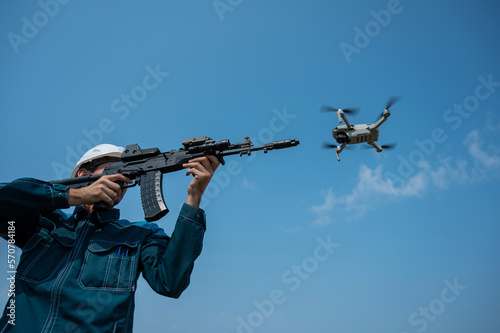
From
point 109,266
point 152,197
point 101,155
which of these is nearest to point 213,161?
point 152,197

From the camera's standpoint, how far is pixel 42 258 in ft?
17.4

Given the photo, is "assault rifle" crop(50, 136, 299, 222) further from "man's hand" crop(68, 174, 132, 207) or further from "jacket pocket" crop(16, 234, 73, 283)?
"jacket pocket" crop(16, 234, 73, 283)

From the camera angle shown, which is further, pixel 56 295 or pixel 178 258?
pixel 178 258

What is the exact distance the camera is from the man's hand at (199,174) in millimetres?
5680

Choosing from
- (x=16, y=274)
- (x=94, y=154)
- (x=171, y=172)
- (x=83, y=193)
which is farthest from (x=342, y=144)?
(x=16, y=274)

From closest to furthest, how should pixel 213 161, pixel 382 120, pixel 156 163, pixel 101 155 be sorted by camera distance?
pixel 213 161, pixel 156 163, pixel 101 155, pixel 382 120

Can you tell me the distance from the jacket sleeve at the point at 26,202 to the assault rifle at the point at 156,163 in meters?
1.02

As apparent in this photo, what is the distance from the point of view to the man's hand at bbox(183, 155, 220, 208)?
568 cm

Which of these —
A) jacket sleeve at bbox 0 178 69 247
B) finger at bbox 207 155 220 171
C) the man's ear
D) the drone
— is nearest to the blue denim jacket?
jacket sleeve at bbox 0 178 69 247

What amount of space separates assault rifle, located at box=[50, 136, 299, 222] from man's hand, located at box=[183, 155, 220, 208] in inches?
7.9

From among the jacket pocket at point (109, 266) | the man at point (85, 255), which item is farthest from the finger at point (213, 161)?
the jacket pocket at point (109, 266)

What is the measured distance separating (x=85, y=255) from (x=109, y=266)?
41 cm

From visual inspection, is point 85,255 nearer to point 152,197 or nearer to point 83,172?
point 152,197

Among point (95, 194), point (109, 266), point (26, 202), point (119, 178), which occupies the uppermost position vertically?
point (119, 178)
